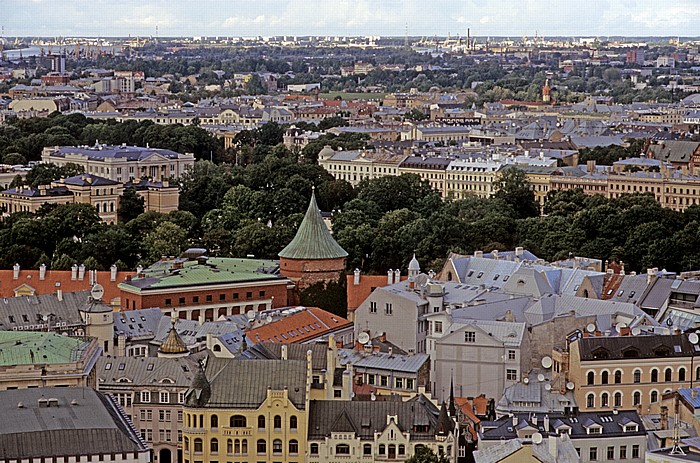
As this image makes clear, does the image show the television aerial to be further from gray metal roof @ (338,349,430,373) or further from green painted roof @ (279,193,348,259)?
green painted roof @ (279,193,348,259)

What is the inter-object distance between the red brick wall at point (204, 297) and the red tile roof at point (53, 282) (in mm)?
1344

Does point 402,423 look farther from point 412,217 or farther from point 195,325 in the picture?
point 412,217

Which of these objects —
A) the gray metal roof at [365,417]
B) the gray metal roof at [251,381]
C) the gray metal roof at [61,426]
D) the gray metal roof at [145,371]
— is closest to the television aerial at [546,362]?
the gray metal roof at [365,417]

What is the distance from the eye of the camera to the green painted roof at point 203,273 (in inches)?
3100

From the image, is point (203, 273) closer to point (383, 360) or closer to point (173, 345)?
point (173, 345)

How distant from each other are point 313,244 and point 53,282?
12.3 metres

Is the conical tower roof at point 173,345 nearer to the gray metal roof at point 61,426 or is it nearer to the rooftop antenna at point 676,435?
the gray metal roof at point 61,426

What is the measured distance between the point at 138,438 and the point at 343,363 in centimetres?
1345

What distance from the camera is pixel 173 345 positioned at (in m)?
62.8

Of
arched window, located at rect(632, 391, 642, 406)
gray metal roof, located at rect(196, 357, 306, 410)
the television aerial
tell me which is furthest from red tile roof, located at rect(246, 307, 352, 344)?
arched window, located at rect(632, 391, 642, 406)

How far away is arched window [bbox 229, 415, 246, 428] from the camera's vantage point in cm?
A: 5353

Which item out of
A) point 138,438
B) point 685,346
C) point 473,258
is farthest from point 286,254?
point 138,438

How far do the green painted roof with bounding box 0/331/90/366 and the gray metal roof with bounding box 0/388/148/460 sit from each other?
14.0 feet

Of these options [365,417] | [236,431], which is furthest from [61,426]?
[365,417]
